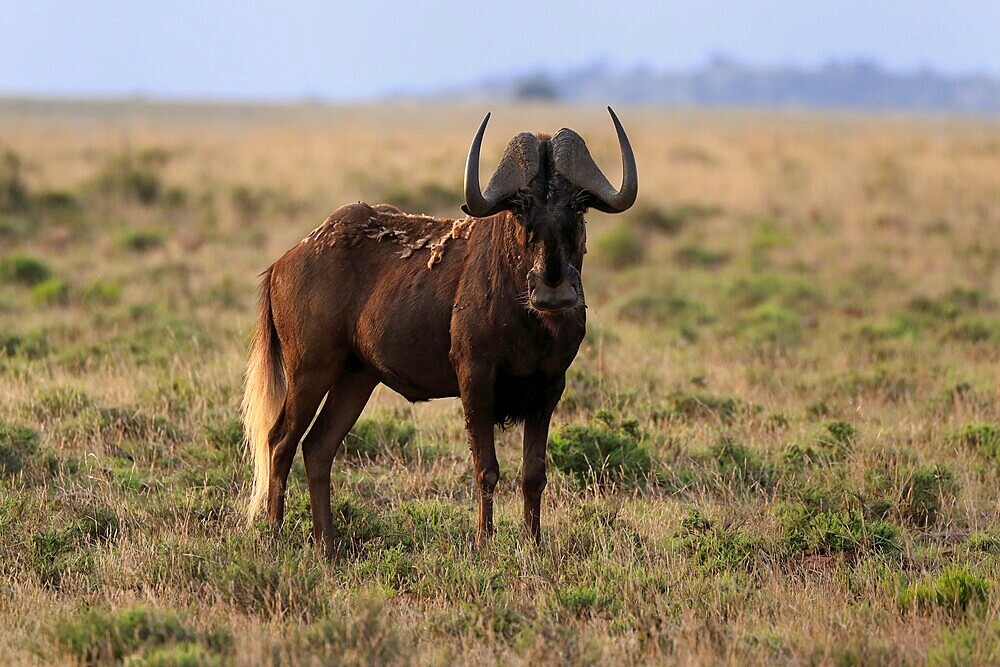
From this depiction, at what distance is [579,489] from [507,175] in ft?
8.21

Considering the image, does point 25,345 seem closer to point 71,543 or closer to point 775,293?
point 71,543

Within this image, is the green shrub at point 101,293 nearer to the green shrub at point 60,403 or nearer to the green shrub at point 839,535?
the green shrub at point 60,403

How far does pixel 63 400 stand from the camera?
368 inches

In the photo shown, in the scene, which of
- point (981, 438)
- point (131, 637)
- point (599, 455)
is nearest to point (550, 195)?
point (599, 455)

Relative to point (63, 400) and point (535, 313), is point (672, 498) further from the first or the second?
point (63, 400)

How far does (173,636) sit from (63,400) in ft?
14.4

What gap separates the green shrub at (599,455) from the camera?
8.27 metres

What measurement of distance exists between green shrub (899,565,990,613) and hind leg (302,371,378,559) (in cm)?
308

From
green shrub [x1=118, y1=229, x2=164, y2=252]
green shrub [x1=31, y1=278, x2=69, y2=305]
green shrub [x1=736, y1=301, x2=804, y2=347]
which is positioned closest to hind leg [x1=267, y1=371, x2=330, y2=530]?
green shrub [x1=736, y1=301, x2=804, y2=347]

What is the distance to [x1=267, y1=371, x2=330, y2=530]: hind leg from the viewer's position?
727cm

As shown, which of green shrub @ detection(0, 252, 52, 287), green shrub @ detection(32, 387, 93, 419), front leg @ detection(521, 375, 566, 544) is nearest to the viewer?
front leg @ detection(521, 375, 566, 544)

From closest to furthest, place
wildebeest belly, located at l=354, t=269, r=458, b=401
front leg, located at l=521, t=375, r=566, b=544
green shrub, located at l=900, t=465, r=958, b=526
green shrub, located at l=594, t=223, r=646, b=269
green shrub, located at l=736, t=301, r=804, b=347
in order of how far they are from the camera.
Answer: front leg, located at l=521, t=375, r=566, b=544 < wildebeest belly, located at l=354, t=269, r=458, b=401 < green shrub, located at l=900, t=465, r=958, b=526 < green shrub, located at l=736, t=301, r=804, b=347 < green shrub, located at l=594, t=223, r=646, b=269

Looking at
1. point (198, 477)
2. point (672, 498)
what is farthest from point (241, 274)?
point (672, 498)

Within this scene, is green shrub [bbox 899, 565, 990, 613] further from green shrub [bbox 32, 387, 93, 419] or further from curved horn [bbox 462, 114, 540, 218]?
green shrub [bbox 32, 387, 93, 419]
